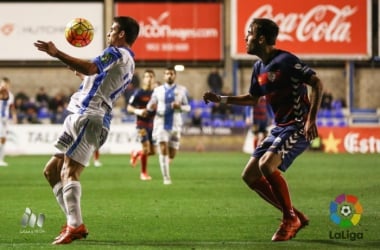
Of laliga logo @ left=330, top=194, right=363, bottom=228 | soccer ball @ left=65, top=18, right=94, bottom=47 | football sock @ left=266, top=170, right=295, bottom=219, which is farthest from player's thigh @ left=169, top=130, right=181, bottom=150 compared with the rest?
soccer ball @ left=65, top=18, right=94, bottom=47

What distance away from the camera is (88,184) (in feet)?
58.0

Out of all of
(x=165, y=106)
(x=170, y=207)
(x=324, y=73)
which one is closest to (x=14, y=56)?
(x=324, y=73)

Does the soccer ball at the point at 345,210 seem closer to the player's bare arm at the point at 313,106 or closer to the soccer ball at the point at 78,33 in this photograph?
the player's bare arm at the point at 313,106

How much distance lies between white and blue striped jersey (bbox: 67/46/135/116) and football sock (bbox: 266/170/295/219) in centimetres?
181

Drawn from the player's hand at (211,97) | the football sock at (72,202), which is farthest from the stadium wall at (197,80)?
the football sock at (72,202)

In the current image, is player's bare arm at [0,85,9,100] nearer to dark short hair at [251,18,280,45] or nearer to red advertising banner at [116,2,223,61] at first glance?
red advertising banner at [116,2,223,61]

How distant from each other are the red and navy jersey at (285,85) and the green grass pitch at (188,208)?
4.34ft

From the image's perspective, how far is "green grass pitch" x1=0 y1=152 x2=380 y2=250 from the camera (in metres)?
9.34

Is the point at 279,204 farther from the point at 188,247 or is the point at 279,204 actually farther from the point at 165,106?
the point at 165,106

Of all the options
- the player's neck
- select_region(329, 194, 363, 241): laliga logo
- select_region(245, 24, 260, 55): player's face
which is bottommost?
select_region(329, 194, 363, 241): laliga logo

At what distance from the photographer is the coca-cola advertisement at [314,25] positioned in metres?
34.7

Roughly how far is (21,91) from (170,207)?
25.2 metres

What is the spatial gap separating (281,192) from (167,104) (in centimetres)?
933

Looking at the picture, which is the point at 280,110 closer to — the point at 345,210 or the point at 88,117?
the point at 345,210
